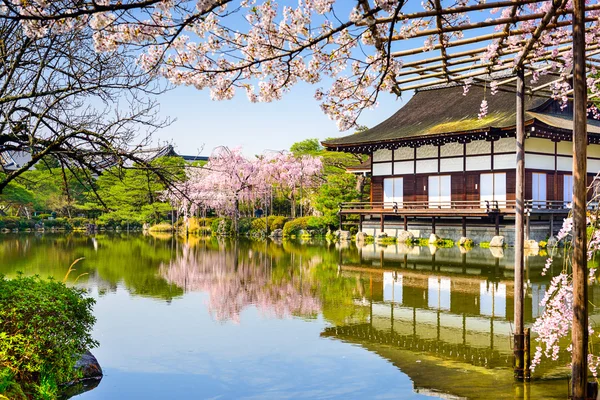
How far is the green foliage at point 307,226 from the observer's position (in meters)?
30.4

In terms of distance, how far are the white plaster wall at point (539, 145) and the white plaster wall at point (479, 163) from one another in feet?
5.08

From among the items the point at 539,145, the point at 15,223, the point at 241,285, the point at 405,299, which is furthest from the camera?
the point at 15,223

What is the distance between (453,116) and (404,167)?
125 inches

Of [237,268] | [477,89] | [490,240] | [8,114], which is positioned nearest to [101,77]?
[8,114]

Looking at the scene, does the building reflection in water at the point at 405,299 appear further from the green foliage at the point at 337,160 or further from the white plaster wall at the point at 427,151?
the green foliage at the point at 337,160

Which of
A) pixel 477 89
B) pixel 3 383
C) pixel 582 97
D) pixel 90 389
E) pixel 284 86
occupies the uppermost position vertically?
pixel 477 89

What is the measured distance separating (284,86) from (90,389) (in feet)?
12.6

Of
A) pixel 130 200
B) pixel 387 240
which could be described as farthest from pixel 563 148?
pixel 130 200

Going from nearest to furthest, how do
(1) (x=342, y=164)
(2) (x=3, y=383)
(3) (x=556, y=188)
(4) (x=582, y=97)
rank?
1. (4) (x=582, y=97)
2. (2) (x=3, y=383)
3. (3) (x=556, y=188)
4. (1) (x=342, y=164)

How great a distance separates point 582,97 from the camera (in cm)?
386

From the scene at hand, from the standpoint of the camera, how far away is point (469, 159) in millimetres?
23828

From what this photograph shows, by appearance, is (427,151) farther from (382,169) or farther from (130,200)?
(130,200)

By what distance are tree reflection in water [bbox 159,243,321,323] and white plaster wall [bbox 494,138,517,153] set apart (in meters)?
10.7

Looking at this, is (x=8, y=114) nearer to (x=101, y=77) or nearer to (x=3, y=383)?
(x=101, y=77)
